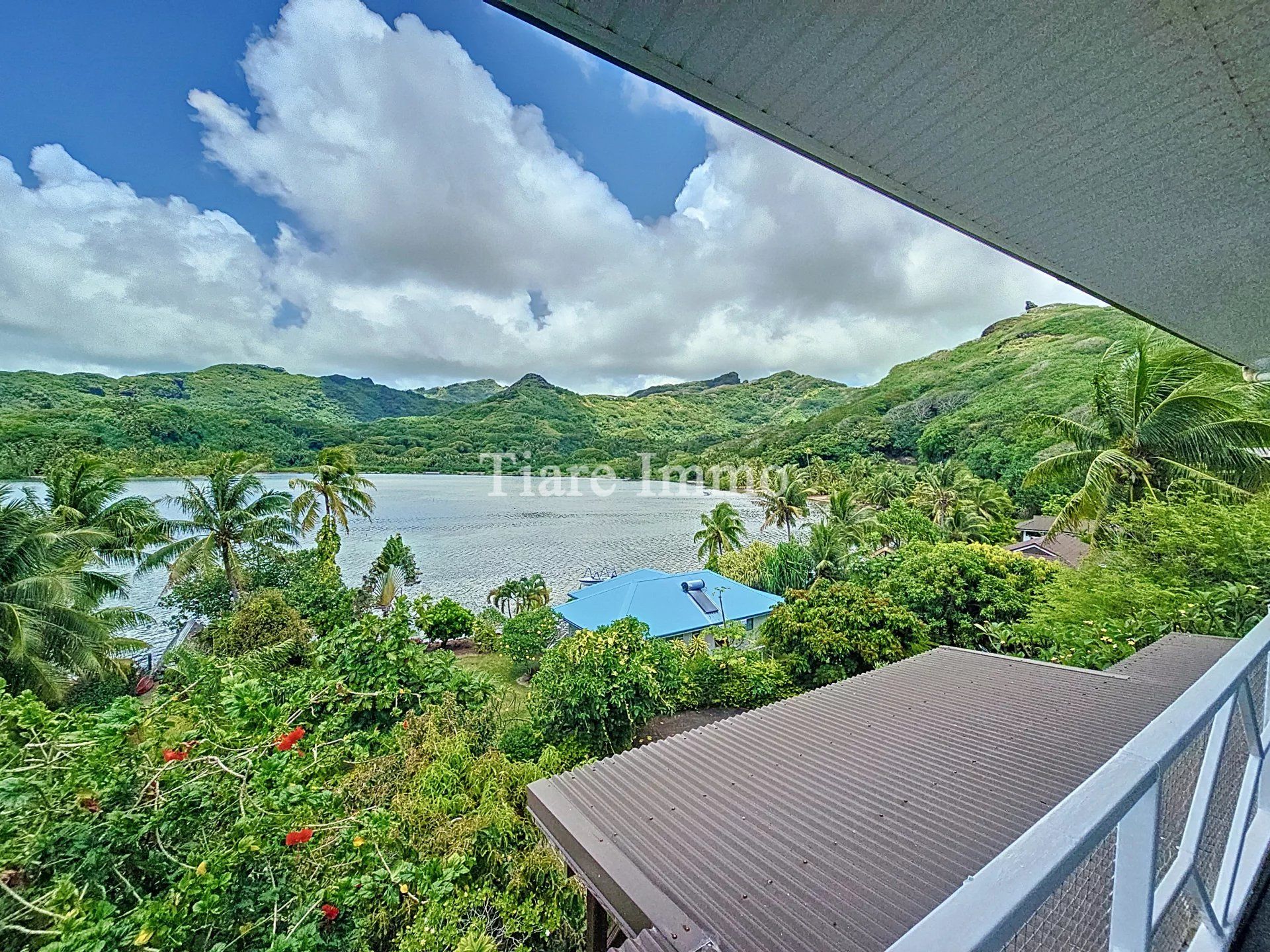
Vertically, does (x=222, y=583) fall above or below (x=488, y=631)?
above

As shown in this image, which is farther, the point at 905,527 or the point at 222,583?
the point at 905,527

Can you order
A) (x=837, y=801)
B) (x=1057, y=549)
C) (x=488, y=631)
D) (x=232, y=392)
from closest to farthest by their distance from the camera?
(x=837, y=801), (x=488, y=631), (x=1057, y=549), (x=232, y=392)

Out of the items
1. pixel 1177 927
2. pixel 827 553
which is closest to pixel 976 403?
pixel 827 553

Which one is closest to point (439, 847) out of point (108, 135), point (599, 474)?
point (108, 135)

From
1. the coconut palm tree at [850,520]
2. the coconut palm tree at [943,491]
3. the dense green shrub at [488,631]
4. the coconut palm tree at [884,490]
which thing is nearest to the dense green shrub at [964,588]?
the coconut palm tree at [850,520]

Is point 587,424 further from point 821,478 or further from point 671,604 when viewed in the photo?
point 671,604

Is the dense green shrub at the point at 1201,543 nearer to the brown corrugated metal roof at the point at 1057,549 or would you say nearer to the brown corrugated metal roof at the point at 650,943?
the brown corrugated metal roof at the point at 650,943

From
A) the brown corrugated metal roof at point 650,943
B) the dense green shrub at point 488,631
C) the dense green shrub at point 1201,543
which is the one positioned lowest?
the dense green shrub at point 488,631
